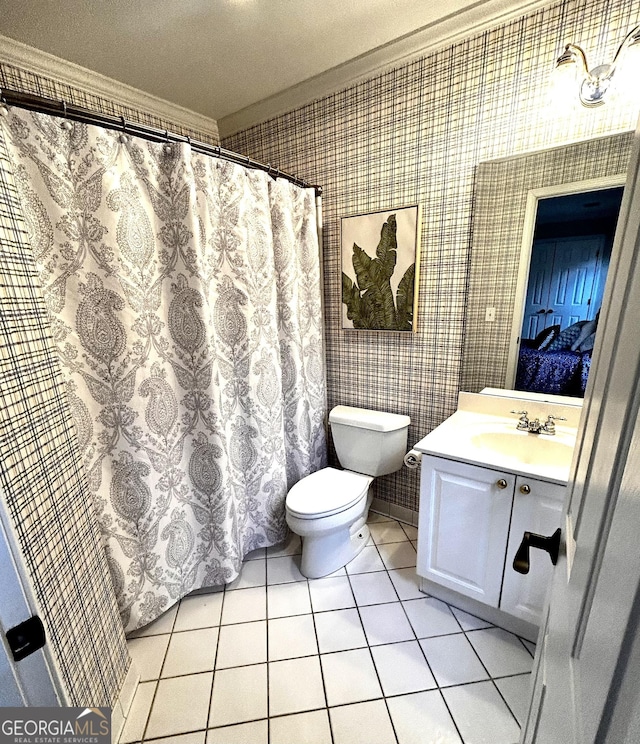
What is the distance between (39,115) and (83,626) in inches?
60.8

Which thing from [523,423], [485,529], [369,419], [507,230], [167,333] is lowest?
[485,529]

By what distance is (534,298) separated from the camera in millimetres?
1513

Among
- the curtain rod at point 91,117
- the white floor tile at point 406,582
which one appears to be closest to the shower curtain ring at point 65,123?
the curtain rod at point 91,117

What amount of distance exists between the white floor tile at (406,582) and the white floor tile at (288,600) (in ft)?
1.43

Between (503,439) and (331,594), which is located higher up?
(503,439)

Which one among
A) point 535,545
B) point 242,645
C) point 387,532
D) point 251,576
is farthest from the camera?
point 387,532

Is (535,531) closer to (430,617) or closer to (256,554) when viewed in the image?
(430,617)

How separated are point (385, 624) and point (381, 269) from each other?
1700 mm

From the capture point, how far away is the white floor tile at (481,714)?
1.09 m

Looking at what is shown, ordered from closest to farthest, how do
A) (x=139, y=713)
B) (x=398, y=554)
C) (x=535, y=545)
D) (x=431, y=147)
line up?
(x=535, y=545)
(x=139, y=713)
(x=431, y=147)
(x=398, y=554)

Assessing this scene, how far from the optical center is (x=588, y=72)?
3.99 feet

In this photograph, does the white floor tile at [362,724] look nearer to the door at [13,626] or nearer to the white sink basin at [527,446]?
the door at [13,626]

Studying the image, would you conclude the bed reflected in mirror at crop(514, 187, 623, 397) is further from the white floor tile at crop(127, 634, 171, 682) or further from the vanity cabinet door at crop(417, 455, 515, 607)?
the white floor tile at crop(127, 634, 171, 682)

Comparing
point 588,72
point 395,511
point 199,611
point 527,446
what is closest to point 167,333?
point 199,611
